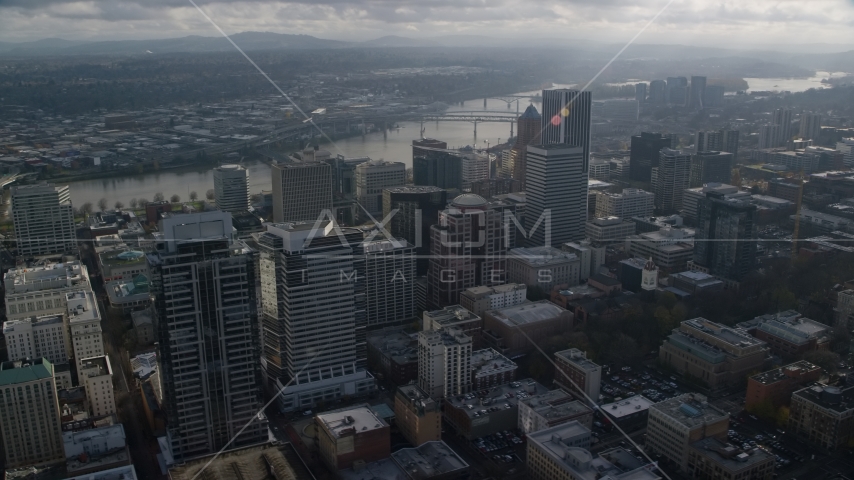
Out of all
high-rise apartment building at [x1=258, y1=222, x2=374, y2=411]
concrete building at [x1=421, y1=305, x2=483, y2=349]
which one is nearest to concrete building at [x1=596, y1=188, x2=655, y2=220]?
concrete building at [x1=421, y1=305, x2=483, y2=349]

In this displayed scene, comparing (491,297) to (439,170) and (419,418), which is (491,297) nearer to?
(419,418)

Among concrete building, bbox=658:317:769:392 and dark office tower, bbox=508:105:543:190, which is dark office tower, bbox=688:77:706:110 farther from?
concrete building, bbox=658:317:769:392

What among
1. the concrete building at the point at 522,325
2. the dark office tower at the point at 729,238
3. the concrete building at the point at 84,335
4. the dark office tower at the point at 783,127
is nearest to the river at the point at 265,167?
the dark office tower at the point at 783,127

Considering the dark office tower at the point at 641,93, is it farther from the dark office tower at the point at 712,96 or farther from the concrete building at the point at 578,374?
the concrete building at the point at 578,374

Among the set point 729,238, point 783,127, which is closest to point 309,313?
point 729,238

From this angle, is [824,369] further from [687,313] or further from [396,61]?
[396,61]

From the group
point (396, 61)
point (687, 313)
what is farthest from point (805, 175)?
point (396, 61)
